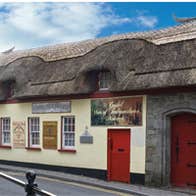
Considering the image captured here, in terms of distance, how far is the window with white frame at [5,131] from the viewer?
70.4ft

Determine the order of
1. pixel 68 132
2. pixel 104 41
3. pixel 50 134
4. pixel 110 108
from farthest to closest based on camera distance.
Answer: pixel 104 41 < pixel 50 134 < pixel 68 132 < pixel 110 108

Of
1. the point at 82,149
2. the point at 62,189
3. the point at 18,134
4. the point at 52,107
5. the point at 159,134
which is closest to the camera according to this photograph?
the point at 62,189

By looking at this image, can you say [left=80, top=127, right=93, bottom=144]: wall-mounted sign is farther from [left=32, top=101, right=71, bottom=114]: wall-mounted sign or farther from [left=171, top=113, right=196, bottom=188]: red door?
[left=171, top=113, right=196, bottom=188]: red door

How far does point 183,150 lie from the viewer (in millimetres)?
13961

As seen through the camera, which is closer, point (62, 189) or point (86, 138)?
point (62, 189)

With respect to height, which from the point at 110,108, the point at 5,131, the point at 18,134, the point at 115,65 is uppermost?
the point at 115,65

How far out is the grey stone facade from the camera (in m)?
13.9

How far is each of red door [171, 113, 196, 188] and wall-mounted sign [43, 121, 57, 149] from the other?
618 cm

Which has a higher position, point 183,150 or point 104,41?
point 104,41

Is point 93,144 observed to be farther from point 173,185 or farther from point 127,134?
point 173,185

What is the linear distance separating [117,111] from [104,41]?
5.38 meters

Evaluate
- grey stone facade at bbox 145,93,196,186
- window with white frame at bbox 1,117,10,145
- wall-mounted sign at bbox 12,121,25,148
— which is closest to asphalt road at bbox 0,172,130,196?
grey stone facade at bbox 145,93,196,186

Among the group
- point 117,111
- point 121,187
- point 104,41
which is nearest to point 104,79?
point 117,111

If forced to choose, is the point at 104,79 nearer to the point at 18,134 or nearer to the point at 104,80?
the point at 104,80
